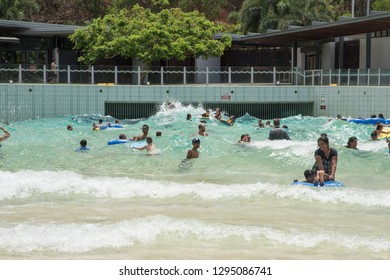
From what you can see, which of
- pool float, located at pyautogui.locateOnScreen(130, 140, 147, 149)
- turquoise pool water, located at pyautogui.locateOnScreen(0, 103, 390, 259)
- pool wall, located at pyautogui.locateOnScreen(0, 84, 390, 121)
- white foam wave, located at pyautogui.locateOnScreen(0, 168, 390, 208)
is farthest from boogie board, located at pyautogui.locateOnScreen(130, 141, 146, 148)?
pool wall, located at pyautogui.locateOnScreen(0, 84, 390, 121)

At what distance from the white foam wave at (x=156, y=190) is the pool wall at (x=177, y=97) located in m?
15.0

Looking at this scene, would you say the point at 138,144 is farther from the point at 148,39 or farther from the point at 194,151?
the point at 148,39

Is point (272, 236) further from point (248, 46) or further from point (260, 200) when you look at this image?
point (248, 46)

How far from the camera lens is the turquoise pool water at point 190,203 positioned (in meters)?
8.63

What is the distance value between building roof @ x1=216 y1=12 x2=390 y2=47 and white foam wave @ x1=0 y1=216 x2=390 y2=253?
1977 cm

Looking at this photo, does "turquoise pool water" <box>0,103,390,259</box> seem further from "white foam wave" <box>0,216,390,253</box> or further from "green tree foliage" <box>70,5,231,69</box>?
"green tree foliage" <box>70,5,231,69</box>

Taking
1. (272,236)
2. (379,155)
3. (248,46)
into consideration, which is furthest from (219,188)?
(248,46)

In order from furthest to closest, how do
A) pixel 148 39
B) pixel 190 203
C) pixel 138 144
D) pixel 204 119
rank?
pixel 148 39 → pixel 204 119 → pixel 138 144 → pixel 190 203

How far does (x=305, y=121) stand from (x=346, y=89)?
93.9 inches

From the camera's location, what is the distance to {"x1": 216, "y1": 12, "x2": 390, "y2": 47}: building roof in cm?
2839

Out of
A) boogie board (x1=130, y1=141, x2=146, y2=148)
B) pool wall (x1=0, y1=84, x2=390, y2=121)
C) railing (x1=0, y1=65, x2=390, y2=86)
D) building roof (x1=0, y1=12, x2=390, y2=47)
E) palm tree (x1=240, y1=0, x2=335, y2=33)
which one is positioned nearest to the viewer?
boogie board (x1=130, y1=141, x2=146, y2=148)

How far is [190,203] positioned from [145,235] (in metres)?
2.94

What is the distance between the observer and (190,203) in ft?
39.5

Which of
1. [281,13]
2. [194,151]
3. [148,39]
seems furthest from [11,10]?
[194,151]
